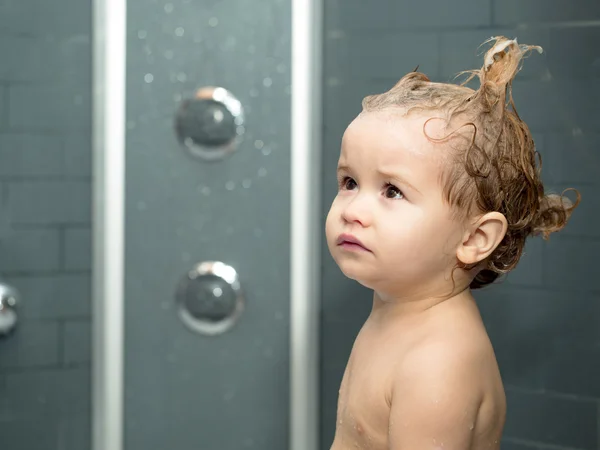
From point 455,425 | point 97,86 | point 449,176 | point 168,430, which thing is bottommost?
point 168,430

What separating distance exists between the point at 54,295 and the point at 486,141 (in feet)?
2.13

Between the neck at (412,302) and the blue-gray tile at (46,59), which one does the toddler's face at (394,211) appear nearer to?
the neck at (412,302)

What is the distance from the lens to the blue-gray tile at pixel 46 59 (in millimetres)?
1192

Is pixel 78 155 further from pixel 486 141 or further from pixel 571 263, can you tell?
pixel 571 263

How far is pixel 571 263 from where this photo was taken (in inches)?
48.1

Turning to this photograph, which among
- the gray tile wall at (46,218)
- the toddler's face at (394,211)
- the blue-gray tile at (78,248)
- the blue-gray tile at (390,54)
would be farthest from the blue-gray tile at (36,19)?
the toddler's face at (394,211)

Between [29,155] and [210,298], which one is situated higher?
[29,155]

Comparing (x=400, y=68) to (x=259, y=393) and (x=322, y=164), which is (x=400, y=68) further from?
(x=259, y=393)

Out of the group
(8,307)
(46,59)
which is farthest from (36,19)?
(8,307)

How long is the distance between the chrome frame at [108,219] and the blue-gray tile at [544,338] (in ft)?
1.66

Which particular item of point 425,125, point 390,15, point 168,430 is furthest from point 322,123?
point 168,430

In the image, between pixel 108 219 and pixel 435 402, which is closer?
pixel 435 402

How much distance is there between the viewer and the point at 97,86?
1185 mm

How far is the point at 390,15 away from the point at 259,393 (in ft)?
1.79
